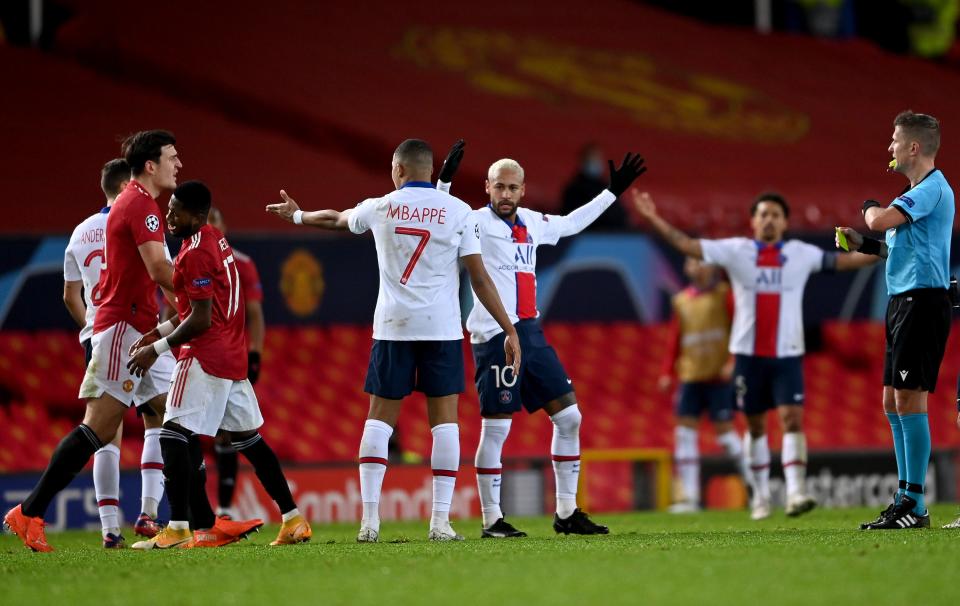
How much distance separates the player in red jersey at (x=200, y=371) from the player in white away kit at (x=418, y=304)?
56cm

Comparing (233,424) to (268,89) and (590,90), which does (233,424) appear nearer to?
(268,89)

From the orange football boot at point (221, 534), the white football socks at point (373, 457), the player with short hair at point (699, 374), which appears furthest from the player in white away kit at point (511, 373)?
the player with short hair at point (699, 374)

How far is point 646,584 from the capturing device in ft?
15.4

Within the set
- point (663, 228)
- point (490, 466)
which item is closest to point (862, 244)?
point (663, 228)

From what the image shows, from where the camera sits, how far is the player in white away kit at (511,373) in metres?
7.26

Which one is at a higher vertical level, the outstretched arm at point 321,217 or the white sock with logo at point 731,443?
the outstretched arm at point 321,217

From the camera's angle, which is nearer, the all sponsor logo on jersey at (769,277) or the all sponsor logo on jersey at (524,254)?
the all sponsor logo on jersey at (524,254)

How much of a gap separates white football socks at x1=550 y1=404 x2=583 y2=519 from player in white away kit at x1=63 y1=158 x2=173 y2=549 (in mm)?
2146

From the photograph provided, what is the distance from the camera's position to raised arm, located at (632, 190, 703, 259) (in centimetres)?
833

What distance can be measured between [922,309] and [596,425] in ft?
23.1

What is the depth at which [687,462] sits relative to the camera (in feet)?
36.8

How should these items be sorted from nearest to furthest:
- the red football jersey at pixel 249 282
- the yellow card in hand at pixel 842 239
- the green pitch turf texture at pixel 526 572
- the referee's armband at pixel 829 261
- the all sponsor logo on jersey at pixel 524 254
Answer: the green pitch turf texture at pixel 526 572 < the yellow card in hand at pixel 842 239 < the all sponsor logo on jersey at pixel 524 254 < the red football jersey at pixel 249 282 < the referee's armband at pixel 829 261

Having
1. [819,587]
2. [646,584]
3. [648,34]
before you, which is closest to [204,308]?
[646,584]

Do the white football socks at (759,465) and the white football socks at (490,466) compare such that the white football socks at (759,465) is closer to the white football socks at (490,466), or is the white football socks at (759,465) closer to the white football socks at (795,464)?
the white football socks at (795,464)
